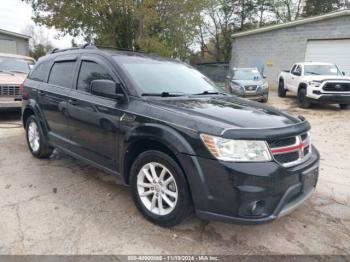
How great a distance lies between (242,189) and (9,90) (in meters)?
7.81

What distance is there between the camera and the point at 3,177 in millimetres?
4449

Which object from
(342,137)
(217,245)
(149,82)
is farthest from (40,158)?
(342,137)

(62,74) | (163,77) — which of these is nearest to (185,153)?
(163,77)

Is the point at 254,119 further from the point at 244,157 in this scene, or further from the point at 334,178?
the point at 334,178

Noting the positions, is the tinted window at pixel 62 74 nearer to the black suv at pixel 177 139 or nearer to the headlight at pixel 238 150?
the black suv at pixel 177 139

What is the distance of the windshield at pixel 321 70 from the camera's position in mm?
12672

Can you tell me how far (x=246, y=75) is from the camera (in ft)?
47.8

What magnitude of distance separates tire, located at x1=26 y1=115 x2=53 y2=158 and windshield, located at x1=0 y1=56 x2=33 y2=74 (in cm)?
517

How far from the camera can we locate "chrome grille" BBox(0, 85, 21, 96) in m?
8.27

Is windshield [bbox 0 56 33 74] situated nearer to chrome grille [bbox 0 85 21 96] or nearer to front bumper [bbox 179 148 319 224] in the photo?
chrome grille [bbox 0 85 21 96]

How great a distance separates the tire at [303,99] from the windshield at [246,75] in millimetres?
2122

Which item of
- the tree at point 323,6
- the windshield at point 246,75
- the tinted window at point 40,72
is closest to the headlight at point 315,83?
the windshield at point 246,75

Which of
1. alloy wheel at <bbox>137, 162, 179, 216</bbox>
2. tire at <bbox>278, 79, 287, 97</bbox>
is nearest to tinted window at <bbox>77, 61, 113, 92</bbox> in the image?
alloy wheel at <bbox>137, 162, 179, 216</bbox>

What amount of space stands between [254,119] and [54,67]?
335 cm
